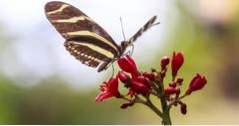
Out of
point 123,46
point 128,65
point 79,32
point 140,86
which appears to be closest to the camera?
point 140,86

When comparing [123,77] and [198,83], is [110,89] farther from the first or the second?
[198,83]

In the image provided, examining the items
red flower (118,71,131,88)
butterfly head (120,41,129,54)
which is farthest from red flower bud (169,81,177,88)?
butterfly head (120,41,129,54)

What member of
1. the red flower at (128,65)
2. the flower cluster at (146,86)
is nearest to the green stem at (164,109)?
the flower cluster at (146,86)

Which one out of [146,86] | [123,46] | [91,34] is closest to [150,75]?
[146,86]

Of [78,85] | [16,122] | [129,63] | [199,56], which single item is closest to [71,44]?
[129,63]

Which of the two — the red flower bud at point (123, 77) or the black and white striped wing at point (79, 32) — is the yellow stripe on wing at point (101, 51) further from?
the red flower bud at point (123, 77)
